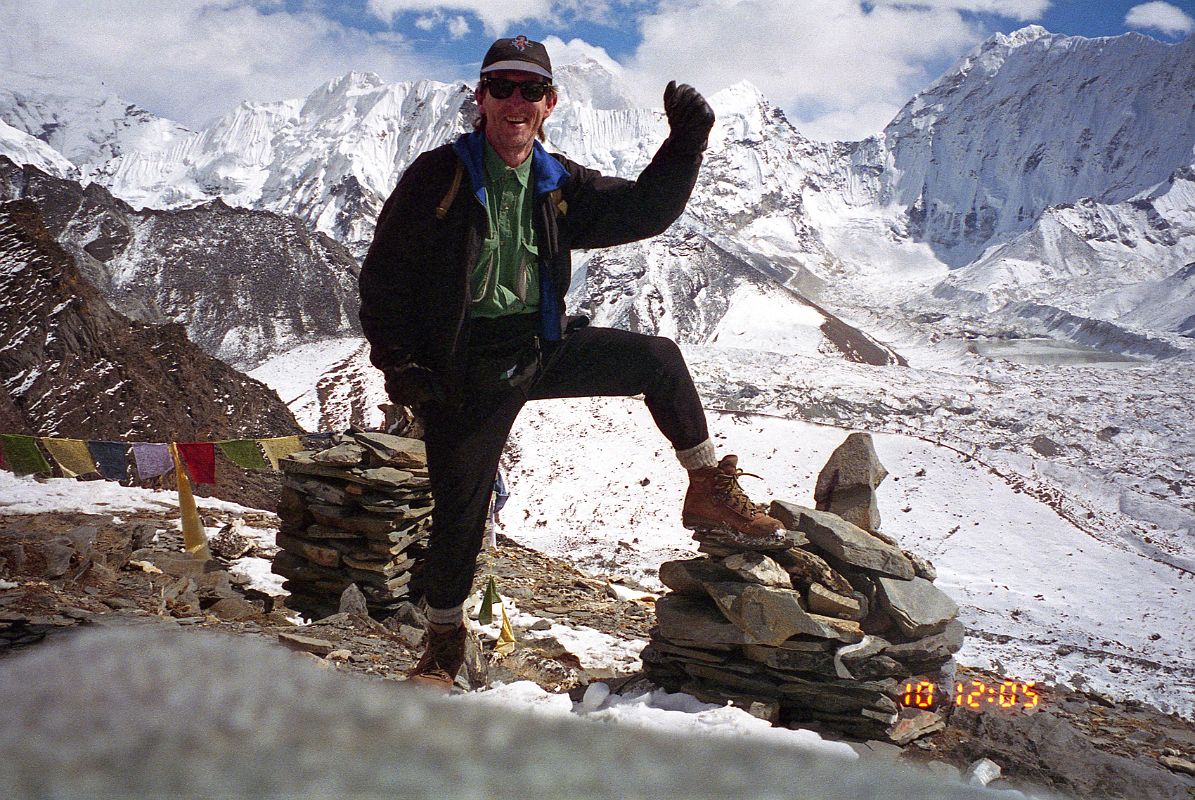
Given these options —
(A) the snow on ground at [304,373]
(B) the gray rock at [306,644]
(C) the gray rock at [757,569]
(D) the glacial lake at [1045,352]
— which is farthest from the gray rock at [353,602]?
(D) the glacial lake at [1045,352]

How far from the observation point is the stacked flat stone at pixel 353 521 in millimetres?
7152

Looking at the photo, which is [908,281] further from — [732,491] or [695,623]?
[732,491]

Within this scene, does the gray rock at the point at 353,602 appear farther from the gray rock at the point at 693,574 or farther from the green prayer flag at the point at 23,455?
the green prayer flag at the point at 23,455

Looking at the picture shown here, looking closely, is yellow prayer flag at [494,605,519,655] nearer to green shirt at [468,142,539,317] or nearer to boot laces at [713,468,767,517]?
boot laces at [713,468,767,517]

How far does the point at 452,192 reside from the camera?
10.1 feet

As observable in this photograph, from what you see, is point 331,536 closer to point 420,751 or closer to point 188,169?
point 420,751

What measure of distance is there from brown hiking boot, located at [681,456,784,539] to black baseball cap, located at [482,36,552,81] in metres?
2.11

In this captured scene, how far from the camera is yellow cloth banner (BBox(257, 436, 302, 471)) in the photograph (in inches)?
416

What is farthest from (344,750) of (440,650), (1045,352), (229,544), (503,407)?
(1045,352)

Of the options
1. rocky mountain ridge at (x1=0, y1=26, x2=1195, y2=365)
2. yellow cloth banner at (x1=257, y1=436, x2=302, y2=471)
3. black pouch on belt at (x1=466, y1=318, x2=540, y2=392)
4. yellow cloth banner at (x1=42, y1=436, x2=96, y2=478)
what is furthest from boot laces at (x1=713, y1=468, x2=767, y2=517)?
rocky mountain ridge at (x1=0, y1=26, x2=1195, y2=365)

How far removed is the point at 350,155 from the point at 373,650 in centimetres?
13709

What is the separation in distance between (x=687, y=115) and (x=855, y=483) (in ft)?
13.1

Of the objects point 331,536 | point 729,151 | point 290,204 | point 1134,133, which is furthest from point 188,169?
point 1134,133

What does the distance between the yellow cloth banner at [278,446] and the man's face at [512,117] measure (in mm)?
8416
